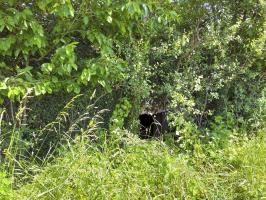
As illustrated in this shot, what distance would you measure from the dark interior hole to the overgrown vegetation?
0.17 metres

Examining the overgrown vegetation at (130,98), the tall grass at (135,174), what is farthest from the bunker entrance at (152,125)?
the tall grass at (135,174)

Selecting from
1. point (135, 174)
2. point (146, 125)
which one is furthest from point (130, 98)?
point (135, 174)

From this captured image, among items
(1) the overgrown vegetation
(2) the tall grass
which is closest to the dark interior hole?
(1) the overgrown vegetation

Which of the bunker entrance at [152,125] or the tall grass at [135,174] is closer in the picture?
the tall grass at [135,174]

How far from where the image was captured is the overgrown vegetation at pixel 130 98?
3.20 meters

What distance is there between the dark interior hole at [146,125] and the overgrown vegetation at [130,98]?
174mm

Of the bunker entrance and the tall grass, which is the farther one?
the bunker entrance

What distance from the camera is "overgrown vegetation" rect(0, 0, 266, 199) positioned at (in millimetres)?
3195

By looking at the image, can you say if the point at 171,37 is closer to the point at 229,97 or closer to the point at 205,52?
the point at 205,52

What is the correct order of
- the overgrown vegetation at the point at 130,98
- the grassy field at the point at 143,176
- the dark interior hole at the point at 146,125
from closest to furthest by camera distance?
the grassy field at the point at 143,176 < the overgrown vegetation at the point at 130,98 < the dark interior hole at the point at 146,125

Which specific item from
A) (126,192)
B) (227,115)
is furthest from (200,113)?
(126,192)

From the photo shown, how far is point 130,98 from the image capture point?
4598mm

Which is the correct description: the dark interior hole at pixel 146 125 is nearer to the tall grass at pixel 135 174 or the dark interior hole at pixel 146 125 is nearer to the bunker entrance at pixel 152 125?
the bunker entrance at pixel 152 125

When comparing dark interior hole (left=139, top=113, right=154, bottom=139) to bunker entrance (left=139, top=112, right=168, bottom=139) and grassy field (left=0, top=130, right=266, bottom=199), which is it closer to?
bunker entrance (left=139, top=112, right=168, bottom=139)
